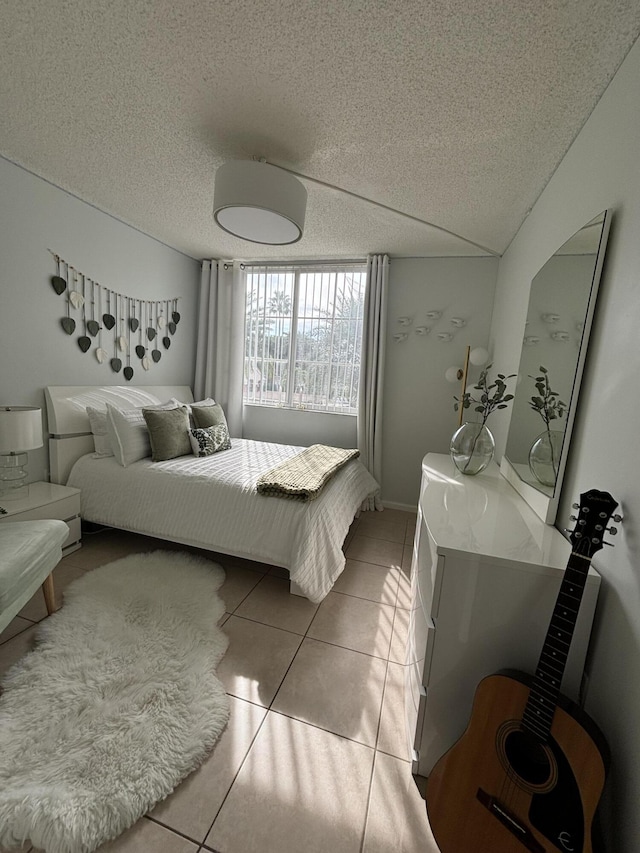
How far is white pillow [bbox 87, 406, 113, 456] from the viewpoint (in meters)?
2.75

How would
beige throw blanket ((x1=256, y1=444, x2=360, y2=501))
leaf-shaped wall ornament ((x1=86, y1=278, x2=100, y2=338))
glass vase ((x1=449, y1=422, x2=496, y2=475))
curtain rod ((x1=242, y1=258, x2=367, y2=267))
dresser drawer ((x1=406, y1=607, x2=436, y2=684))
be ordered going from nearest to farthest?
dresser drawer ((x1=406, y1=607, x2=436, y2=684)) → glass vase ((x1=449, y1=422, x2=496, y2=475)) → beige throw blanket ((x1=256, y1=444, x2=360, y2=501)) → leaf-shaped wall ornament ((x1=86, y1=278, x2=100, y2=338)) → curtain rod ((x1=242, y1=258, x2=367, y2=267))

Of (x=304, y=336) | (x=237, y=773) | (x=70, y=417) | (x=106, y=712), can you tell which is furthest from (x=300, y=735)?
(x=304, y=336)

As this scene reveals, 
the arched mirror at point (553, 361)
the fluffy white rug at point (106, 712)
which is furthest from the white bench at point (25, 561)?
the arched mirror at point (553, 361)

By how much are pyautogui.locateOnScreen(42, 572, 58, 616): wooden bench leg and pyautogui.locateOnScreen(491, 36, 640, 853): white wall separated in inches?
90.8

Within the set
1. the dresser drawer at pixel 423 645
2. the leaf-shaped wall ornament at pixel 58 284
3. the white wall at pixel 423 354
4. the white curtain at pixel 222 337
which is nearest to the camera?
the dresser drawer at pixel 423 645

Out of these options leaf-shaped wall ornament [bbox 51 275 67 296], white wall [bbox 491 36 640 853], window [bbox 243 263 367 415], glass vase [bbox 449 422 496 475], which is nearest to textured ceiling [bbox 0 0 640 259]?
white wall [bbox 491 36 640 853]

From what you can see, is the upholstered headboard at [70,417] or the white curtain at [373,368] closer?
the upholstered headboard at [70,417]

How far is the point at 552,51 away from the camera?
124 centimetres

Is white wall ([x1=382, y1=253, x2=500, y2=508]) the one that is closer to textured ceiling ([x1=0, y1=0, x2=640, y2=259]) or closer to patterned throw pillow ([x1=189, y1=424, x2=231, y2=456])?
textured ceiling ([x1=0, y1=0, x2=640, y2=259])

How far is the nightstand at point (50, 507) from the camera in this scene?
2.10 metres

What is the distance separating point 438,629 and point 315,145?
2284 millimetres

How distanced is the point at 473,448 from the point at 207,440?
2040mm

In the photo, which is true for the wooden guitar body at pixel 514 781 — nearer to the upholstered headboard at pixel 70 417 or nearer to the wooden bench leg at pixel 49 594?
the wooden bench leg at pixel 49 594

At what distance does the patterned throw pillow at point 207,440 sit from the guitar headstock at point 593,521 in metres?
2.55
